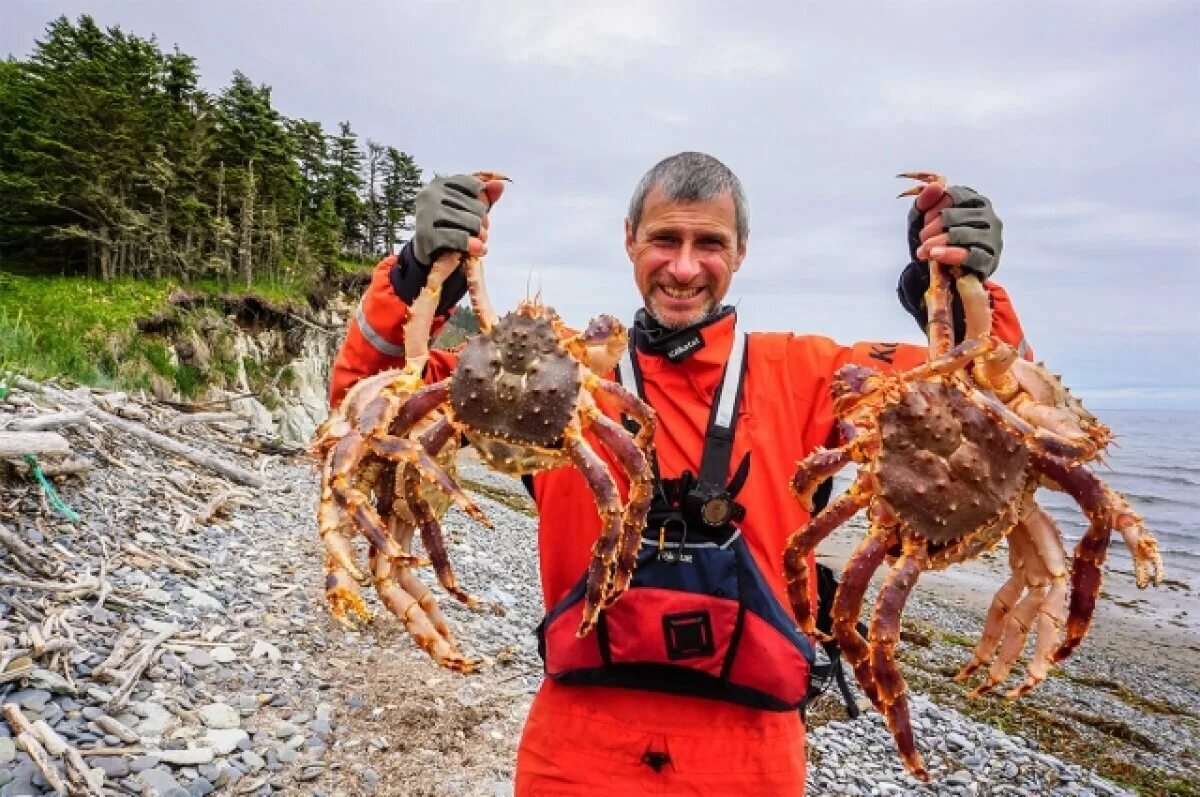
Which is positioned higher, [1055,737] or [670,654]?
[670,654]

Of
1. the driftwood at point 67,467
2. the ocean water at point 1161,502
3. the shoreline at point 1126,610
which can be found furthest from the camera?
the ocean water at point 1161,502

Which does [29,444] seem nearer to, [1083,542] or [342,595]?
[342,595]

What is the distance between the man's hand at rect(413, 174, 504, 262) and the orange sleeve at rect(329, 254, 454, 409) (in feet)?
0.72

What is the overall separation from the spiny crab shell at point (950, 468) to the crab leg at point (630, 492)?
0.78 m

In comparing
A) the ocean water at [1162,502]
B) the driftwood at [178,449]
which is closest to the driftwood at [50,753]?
the driftwood at [178,449]

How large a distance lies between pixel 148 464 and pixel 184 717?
4.95 metres

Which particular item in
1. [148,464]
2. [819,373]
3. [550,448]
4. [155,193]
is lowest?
[148,464]

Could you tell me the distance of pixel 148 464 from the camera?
877 centimetres

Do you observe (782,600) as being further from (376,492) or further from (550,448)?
(376,492)

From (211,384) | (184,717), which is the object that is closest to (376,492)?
(184,717)

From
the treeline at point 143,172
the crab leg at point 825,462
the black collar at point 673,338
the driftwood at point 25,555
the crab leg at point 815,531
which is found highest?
the treeline at point 143,172

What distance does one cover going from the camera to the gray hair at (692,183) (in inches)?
122

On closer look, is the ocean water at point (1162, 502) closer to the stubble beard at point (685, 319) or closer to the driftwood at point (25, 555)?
the stubble beard at point (685, 319)

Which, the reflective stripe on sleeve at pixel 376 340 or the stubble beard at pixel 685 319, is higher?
the stubble beard at pixel 685 319
